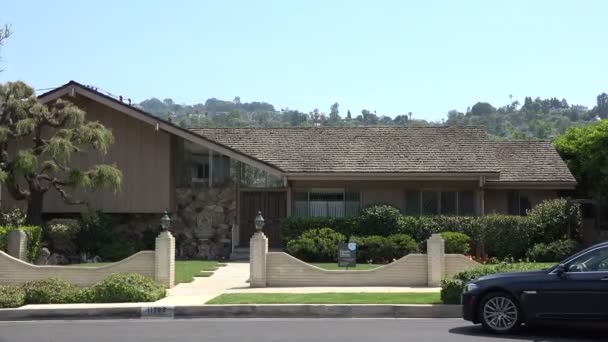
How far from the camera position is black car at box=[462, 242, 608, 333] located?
1190 cm

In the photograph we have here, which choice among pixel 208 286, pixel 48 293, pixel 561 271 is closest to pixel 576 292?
pixel 561 271

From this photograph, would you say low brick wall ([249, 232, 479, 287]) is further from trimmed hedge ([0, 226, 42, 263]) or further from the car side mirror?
trimmed hedge ([0, 226, 42, 263])

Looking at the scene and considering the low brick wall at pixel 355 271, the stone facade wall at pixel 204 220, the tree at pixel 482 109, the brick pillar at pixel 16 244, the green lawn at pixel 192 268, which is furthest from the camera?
the tree at pixel 482 109

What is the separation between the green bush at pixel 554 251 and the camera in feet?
82.8

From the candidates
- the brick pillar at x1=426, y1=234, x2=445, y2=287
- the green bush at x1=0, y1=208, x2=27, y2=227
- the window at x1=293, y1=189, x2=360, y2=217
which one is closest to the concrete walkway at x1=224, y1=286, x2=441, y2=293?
the brick pillar at x1=426, y1=234, x2=445, y2=287

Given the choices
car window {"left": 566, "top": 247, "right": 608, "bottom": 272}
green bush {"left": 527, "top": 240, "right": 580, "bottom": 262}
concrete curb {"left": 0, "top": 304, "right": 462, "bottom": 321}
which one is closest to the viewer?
car window {"left": 566, "top": 247, "right": 608, "bottom": 272}

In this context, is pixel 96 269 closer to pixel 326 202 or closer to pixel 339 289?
pixel 339 289

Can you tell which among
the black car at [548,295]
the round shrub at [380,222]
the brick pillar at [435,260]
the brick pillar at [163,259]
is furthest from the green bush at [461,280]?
the round shrub at [380,222]

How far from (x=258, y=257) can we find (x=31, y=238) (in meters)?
8.07

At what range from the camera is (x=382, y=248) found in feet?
85.1

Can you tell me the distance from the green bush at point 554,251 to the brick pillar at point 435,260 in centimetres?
694

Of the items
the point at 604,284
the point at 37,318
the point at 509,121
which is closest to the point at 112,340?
the point at 37,318

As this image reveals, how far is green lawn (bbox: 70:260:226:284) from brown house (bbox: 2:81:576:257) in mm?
2462

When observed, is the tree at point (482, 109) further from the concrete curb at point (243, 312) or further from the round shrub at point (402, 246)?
the concrete curb at point (243, 312)
